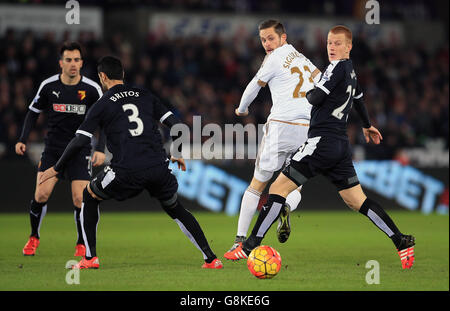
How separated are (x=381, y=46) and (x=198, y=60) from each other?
6429mm

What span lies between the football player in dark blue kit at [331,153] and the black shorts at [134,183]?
943mm

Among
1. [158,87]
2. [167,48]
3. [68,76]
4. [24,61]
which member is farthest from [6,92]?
[68,76]

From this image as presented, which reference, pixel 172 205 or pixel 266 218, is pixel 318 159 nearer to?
pixel 266 218

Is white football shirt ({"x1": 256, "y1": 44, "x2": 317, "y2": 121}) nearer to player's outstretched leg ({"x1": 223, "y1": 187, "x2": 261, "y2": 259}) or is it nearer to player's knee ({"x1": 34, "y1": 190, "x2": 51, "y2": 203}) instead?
player's outstretched leg ({"x1": 223, "y1": 187, "x2": 261, "y2": 259})

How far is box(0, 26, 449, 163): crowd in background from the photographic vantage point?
18641 mm

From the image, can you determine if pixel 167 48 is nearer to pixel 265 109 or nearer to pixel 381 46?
pixel 265 109

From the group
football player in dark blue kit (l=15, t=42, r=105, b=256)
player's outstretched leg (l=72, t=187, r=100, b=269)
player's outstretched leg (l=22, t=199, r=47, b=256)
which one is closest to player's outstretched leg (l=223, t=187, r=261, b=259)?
player's outstretched leg (l=72, t=187, r=100, b=269)

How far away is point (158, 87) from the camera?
63.9ft

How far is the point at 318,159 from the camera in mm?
7664

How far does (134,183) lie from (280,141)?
1757 millimetres

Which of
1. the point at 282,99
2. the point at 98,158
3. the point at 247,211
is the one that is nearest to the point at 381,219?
the point at 247,211

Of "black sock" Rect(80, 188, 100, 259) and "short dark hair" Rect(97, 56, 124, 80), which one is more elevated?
"short dark hair" Rect(97, 56, 124, 80)

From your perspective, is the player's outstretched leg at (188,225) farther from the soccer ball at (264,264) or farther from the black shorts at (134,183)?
the soccer ball at (264,264)

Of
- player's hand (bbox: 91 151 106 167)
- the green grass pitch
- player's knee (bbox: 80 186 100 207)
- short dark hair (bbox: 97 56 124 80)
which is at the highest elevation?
short dark hair (bbox: 97 56 124 80)
